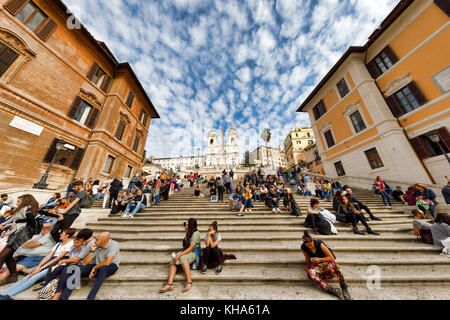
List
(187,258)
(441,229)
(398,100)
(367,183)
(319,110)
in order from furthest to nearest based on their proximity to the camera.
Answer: (319,110), (367,183), (398,100), (441,229), (187,258)

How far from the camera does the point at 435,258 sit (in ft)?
11.6

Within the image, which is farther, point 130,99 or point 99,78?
point 130,99

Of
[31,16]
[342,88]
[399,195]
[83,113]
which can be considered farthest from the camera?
[342,88]

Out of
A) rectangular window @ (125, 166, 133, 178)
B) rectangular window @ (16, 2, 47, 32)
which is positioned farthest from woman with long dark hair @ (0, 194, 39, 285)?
rectangular window @ (16, 2, 47, 32)

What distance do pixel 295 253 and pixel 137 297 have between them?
3.83 m

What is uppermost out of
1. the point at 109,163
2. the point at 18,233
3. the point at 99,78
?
the point at 99,78

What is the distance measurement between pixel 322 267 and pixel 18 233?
697cm

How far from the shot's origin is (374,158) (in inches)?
459

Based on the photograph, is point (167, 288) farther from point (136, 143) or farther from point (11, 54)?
point (136, 143)

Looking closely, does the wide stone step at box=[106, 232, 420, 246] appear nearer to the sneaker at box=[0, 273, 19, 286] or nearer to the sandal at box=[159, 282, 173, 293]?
the sandal at box=[159, 282, 173, 293]

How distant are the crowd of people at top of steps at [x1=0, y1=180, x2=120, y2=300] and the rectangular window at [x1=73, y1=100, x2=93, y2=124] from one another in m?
11.3

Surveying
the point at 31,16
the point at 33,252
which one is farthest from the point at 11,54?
the point at 33,252
